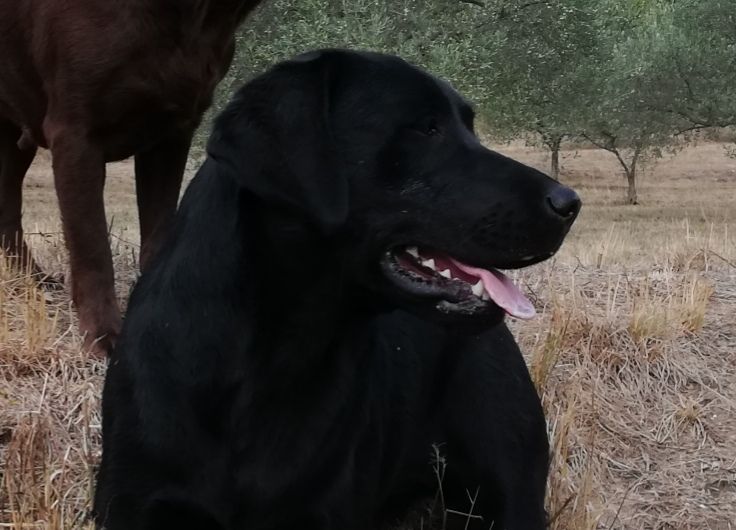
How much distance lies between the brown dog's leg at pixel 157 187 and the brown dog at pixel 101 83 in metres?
0.21

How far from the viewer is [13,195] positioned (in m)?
4.60

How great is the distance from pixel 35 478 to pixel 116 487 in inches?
26.7

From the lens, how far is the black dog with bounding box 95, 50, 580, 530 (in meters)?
2.44

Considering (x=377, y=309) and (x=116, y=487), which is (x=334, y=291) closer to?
(x=377, y=309)

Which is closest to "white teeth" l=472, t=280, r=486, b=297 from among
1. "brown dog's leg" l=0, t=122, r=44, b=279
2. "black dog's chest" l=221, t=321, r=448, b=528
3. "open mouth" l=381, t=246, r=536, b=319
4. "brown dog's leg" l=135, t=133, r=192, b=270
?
"open mouth" l=381, t=246, r=536, b=319

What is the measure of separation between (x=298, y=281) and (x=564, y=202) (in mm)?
711

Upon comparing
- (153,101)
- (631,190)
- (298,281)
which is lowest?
(631,190)

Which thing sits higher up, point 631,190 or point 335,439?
point 335,439

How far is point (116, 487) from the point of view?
254cm

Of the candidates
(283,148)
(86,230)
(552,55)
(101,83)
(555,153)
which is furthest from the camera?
(555,153)

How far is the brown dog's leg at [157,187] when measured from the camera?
409cm

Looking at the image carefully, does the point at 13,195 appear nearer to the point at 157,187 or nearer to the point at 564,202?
the point at 157,187

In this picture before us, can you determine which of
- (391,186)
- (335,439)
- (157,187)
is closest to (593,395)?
(335,439)

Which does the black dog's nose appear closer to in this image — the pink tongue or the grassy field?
the pink tongue
